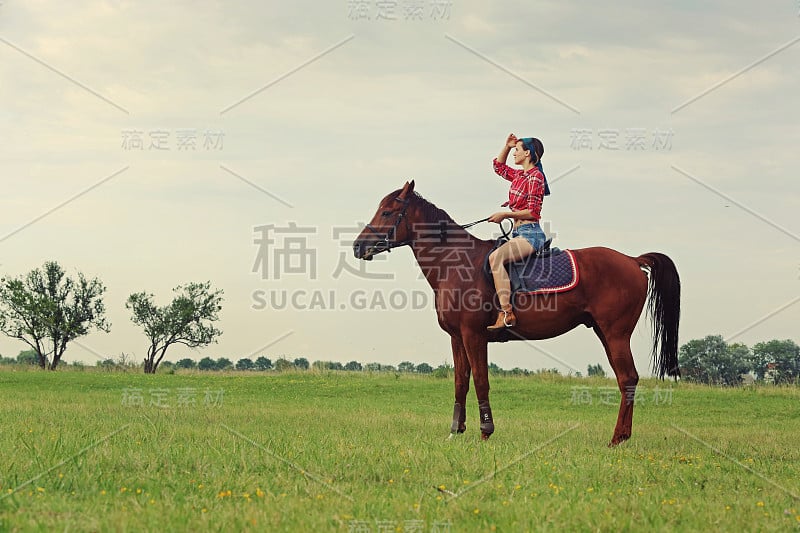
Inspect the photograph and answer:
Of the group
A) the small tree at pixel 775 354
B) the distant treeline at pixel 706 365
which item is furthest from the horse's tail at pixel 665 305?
the small tree at pixel 775 354

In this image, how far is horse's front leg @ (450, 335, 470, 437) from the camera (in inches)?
458

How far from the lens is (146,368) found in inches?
1403

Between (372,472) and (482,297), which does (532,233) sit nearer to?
(482,297)

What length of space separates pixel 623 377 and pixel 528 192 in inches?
114

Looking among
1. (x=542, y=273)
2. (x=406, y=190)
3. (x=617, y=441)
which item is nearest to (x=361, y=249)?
(x=406, y=190)

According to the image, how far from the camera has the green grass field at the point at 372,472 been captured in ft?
21.1

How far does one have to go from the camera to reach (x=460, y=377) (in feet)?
38.2

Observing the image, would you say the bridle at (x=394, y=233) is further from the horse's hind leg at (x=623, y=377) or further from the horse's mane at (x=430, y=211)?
the horse's hind leg at (x=623, y=377)

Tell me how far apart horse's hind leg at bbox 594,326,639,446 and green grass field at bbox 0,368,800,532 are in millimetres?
296

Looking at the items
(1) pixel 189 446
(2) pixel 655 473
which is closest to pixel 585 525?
(2) pixel 655 473

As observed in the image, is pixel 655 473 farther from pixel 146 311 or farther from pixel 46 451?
pixel 146 311

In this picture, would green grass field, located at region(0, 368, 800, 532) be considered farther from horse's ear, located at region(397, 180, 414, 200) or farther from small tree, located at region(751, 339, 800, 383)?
small tree, located at region(751, 339, 800, 383)

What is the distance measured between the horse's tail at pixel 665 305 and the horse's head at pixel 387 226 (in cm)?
358

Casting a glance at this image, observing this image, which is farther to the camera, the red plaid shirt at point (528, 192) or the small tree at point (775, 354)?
the small tree at point (775, 354)
